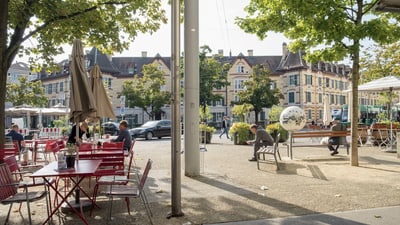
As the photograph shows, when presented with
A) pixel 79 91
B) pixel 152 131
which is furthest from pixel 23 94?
pixel 79 91

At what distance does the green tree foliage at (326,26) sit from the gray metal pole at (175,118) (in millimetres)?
5521

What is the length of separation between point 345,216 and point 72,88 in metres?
5.00

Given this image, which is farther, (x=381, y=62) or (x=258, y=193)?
(x=381, y=62)

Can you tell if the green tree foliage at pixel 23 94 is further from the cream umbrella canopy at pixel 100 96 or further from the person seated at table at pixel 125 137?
the cream umbrella canopy at pixel 100 96

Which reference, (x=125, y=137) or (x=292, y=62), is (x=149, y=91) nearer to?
(x=292, y=62)

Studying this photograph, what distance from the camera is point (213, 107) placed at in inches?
2808

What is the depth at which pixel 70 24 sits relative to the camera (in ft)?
38.5

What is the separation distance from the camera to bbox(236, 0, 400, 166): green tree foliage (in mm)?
10539

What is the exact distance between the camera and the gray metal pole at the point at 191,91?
10062 millimetres

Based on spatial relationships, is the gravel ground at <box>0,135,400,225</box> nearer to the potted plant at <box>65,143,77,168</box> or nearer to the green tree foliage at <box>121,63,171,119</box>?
the potted plant at <box>65,143,77,168</box>

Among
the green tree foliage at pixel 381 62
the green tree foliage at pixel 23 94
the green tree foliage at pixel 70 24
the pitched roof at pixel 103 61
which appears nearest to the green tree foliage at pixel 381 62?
the green tree foliage at pixel 381 62

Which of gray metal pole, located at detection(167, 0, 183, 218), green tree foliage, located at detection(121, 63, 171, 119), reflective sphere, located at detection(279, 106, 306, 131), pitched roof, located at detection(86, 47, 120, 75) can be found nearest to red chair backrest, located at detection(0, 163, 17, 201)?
gray metal pole, located at detection(167, 0, 183, 218)

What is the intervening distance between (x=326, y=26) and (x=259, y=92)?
4589 cm

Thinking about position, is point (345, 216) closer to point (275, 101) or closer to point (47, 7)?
point (47, 7)
